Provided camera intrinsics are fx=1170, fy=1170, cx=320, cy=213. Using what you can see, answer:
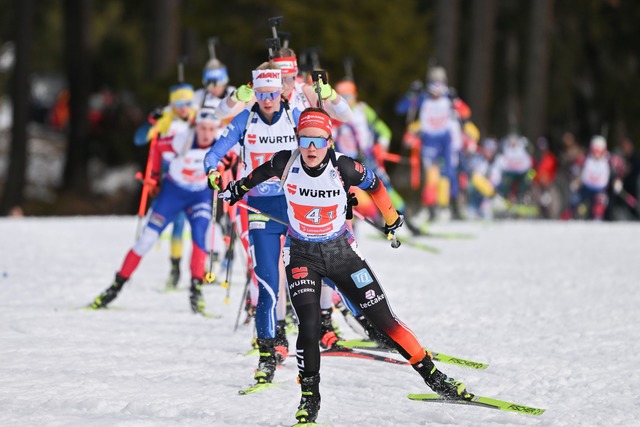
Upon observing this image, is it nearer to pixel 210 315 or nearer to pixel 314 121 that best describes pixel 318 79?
pixel 314 121

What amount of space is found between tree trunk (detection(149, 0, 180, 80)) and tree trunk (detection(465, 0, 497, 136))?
772cm

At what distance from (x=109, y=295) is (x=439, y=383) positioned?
418cm

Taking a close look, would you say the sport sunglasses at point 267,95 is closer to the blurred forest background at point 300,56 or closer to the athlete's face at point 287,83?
the athlete's face at point 287,83

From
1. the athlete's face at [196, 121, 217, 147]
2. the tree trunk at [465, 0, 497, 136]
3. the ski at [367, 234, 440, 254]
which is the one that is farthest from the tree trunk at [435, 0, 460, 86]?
the athlete's face at [196, 121, 217, 147]

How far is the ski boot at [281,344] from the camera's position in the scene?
7906mm

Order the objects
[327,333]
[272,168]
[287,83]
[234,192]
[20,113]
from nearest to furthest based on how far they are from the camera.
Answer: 1. [272,168]
2. [234,192]
3. [287,83]
4. [327,333]
5. [20,113]

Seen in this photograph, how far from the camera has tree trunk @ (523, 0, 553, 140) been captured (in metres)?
31.3

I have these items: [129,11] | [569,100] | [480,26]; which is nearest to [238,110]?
[480,26]

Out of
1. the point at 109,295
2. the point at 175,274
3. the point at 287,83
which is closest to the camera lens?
the point at 287,83

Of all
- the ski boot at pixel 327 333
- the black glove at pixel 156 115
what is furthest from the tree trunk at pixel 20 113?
the ski boot at pixel 327 333

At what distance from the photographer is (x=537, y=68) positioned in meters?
31.5

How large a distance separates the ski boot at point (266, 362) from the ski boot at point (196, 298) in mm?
2623

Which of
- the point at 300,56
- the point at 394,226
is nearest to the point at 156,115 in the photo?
the point at 394,226

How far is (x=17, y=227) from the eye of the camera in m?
16.9
